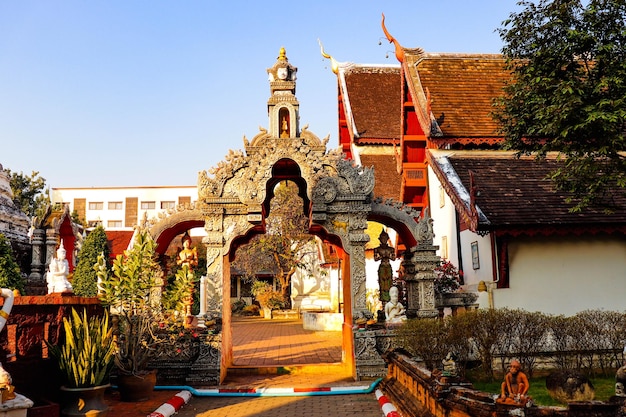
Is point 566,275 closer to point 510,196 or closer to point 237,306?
point 510,196

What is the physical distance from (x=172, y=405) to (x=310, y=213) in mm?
4572

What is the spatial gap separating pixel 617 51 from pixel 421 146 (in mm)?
9926

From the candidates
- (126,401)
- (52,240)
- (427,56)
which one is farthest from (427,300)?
(52,240)

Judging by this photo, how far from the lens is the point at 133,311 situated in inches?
388

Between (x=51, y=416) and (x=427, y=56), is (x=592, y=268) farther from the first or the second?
(x=51, y=416)

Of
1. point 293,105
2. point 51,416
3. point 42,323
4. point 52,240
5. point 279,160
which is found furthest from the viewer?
point 52,240

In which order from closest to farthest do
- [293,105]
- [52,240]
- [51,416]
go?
[51,416] → [293,105] → [52,240]

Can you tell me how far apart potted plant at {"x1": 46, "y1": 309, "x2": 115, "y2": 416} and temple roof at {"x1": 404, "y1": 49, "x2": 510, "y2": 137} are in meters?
11.2

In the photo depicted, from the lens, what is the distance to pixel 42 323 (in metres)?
7.61

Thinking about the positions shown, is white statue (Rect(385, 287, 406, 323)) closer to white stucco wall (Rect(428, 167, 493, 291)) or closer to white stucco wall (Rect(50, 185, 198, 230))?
white stucco wall (Rect(428, 167, 493, 291))

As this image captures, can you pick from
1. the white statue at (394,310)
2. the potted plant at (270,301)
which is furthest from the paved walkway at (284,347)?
the potted plant at (270,301)

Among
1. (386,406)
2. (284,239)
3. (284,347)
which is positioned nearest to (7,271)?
(284,347)

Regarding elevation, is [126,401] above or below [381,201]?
below

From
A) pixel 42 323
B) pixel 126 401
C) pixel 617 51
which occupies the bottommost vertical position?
pixel 126 401
